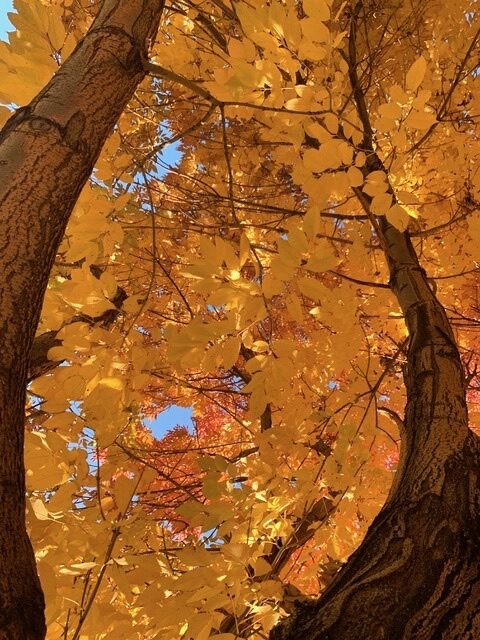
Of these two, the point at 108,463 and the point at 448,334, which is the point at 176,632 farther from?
the point at 448,334

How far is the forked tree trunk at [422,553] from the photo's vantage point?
0.93 metres

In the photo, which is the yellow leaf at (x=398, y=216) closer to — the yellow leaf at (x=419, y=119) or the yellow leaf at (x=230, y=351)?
the yellow leaf at (x=419, y=119)

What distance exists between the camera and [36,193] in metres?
0.97

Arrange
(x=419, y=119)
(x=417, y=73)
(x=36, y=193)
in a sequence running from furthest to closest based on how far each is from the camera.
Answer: (x=419, y=119), (x=417, y=73), (x=36, y=193)

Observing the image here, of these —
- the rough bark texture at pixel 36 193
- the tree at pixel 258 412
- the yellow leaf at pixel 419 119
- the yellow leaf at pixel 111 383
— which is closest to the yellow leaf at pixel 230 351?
the tree at pixel 258 412

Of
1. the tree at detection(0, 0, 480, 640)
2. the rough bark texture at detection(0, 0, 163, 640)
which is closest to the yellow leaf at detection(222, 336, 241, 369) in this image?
the tree at detection(0, 0, 480, 640)

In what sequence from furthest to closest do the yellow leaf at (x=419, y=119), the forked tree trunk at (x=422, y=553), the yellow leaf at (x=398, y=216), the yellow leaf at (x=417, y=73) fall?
the yellow leaf at (x=398, y=216) → the yellow leaf at (x=419, y=119) → the yellow leaf at (x=417, y=73) → the forked tree trunk at (x=422, y=553)

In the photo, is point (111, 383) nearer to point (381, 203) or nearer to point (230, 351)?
point (230, 351)

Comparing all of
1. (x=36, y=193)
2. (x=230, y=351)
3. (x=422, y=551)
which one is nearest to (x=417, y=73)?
(x=230, y=351)

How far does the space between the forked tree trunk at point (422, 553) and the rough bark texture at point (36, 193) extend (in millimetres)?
567

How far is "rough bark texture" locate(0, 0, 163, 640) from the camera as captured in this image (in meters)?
0.73

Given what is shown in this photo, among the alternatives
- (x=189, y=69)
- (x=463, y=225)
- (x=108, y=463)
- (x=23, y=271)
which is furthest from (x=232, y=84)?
(x=463, y=225)

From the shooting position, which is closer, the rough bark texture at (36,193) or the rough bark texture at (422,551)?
the rough bark texture at (36,193)

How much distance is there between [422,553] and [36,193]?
104 cm
